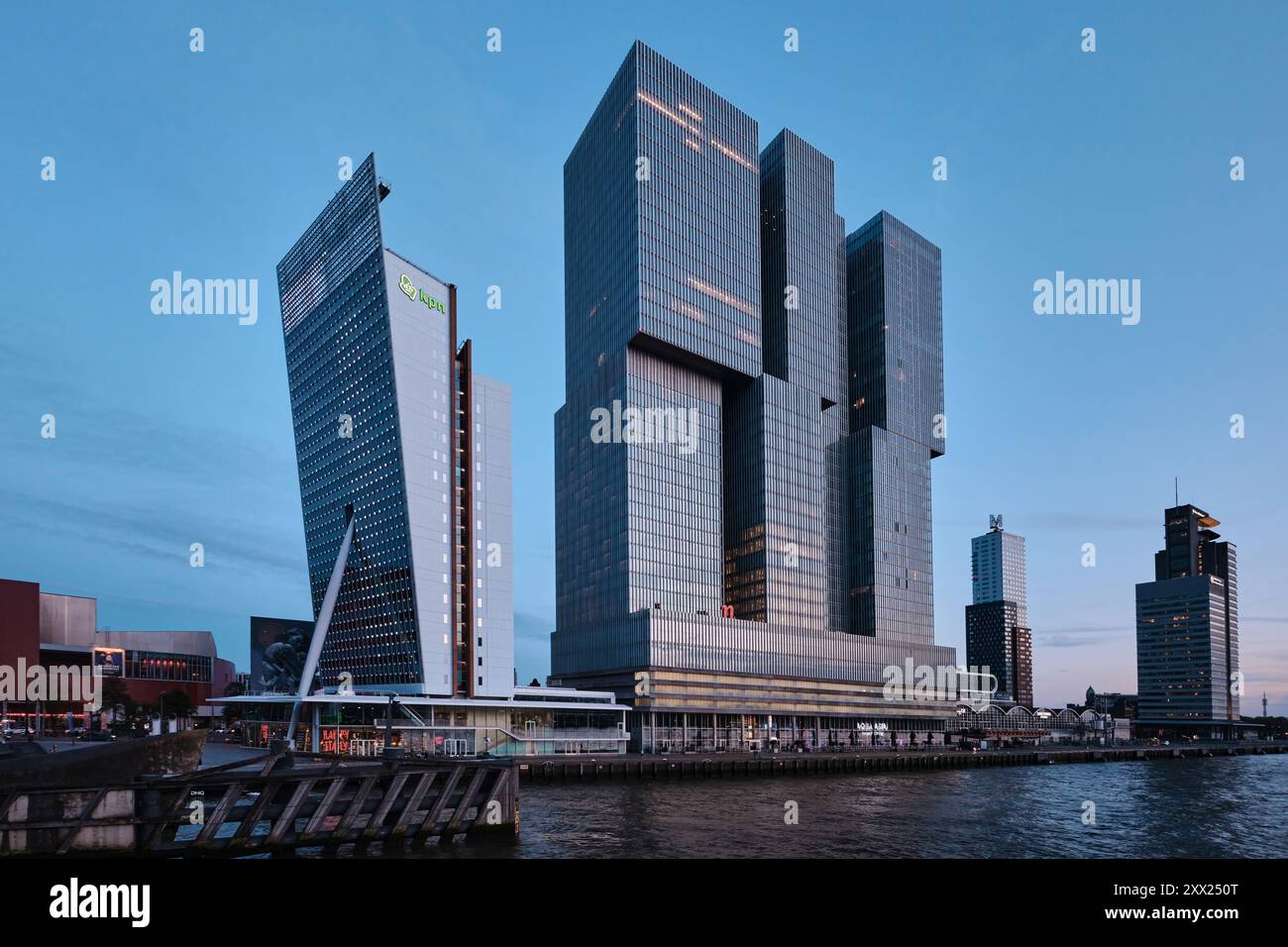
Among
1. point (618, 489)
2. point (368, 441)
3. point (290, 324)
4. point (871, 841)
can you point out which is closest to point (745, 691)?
point (618, 489)

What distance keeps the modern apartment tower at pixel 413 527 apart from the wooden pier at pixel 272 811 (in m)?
75.7

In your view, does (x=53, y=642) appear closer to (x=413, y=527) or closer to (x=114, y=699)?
(x=114, y=699)

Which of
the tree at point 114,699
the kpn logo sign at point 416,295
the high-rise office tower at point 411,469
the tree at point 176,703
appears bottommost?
the tree at point 176,703

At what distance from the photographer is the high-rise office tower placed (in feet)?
436

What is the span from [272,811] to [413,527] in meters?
85.7

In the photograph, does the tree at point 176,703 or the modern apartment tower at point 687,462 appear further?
the tree at point 176,703

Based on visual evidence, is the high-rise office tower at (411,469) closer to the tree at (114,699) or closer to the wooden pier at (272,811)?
the tree at (114,699)

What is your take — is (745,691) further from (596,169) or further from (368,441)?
(596,169)

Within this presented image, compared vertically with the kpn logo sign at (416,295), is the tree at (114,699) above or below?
below

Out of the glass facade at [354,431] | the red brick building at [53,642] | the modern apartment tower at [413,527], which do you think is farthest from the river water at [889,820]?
the red brick building at [53,642]

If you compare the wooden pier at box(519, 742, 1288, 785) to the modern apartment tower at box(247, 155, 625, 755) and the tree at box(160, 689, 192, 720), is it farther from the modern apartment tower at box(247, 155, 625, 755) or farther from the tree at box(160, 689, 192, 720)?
the tree at box(160, 689, 192, 720)

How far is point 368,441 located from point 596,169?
77352mm

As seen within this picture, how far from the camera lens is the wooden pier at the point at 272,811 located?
112ft
